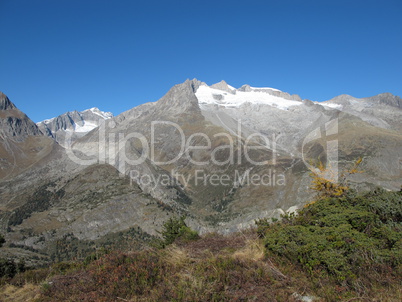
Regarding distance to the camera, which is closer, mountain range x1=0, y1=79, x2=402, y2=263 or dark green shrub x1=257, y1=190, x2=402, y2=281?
dark green shrub x1=257, y1=190, x2=402, y2=281

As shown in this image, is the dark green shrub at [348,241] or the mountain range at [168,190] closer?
the dark green shrub at [348,241]

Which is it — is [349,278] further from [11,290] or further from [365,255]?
[11,290]

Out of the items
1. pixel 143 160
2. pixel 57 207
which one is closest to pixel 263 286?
pixel 57 207

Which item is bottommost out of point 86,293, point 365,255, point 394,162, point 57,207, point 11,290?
point 57,207

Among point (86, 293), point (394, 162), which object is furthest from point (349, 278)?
point (394, 162)

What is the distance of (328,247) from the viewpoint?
7551 mm

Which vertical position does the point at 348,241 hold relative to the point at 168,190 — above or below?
above

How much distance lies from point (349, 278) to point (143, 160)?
180173mm

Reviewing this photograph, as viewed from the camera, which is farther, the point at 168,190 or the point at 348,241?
the point at 168,190

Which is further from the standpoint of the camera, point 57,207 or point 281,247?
point 57,207

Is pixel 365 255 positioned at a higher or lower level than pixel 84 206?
higher

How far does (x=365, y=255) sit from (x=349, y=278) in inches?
32.8

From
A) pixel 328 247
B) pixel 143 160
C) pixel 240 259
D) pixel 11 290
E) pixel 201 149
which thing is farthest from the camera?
pixel 201 149

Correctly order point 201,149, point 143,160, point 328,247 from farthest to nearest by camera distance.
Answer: point 201,149
point 143,160
point 328,247
